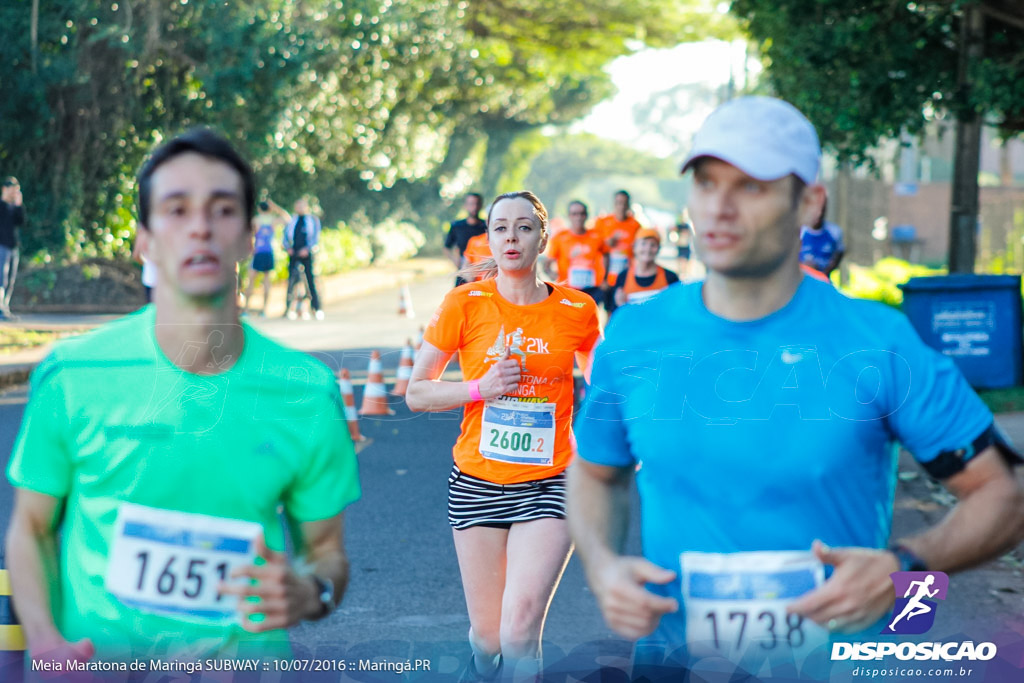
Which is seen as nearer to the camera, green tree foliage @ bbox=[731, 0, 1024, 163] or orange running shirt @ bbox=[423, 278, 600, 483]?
orange running shirt @ bbox=[423, 278, 600, 483]

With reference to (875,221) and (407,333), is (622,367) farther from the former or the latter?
(875,221)

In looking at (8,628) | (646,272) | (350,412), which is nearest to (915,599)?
(8,628)

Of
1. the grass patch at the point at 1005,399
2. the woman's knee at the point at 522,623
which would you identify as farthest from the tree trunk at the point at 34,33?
the woman's knee at the point at 522,623

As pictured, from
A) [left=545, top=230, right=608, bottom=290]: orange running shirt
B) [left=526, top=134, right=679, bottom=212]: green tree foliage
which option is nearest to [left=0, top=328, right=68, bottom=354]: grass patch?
[left=545, top=230, right=608, bottom=290]: orange running shirt

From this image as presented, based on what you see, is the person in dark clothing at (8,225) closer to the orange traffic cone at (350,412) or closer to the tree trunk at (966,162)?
the orange traffic cone at (350,412)

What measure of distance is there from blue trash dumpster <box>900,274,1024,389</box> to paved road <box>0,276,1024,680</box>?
4.34ft

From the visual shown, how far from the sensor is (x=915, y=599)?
92.4 inches

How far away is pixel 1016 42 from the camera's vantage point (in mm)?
13461

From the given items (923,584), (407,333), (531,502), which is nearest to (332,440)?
(923,584)

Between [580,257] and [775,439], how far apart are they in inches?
452

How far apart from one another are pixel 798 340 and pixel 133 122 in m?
21.1

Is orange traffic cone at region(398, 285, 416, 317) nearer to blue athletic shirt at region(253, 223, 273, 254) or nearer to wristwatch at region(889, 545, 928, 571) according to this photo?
blue athletic shirt at region(253, 223, 273, 254)

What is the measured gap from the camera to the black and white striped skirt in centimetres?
434

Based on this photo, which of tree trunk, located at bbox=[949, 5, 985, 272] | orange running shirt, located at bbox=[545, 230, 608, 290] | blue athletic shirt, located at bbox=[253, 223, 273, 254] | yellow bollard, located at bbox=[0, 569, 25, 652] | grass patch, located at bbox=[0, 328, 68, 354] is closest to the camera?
yellow bollard, located at bbox=[0, 569, 25, 652]
